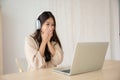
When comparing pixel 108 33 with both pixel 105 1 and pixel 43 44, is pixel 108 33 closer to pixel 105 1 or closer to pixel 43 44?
pixel 105 1

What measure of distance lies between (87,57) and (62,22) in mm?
2315

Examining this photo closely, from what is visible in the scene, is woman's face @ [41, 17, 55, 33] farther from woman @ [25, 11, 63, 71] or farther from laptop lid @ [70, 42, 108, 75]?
laptop lid @ [70, 42, 108, 75]

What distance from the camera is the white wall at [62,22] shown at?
3127 mm

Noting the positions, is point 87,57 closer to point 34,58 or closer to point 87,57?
point 87,57

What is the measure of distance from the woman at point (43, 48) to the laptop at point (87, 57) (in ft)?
1.33

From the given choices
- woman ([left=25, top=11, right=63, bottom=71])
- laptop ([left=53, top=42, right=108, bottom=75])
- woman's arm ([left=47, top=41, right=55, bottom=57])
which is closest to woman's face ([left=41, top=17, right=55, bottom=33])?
woman ([left=25, top=11, right=63, bottom=71])

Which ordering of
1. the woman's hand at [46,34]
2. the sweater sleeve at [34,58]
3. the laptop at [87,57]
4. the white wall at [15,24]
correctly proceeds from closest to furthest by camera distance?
the laptop at [87,57] → the sweater sleeve at [34,58] → the woman's hand at [46,34] → the white wall at [15,24]

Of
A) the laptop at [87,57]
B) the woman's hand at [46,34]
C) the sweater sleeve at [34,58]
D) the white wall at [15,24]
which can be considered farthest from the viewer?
the white wall at [15,24]

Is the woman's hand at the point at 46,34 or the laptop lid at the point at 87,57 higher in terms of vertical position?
the woman's hand at the point at 46,34

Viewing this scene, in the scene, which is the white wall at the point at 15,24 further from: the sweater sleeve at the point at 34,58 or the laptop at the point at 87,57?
the laptop at the point at 87,57

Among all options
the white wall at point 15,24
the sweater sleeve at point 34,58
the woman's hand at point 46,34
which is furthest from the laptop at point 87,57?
the white wall at point 15,24

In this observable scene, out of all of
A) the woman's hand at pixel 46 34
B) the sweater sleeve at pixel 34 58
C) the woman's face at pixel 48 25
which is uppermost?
the woman's face at pixel 48 25

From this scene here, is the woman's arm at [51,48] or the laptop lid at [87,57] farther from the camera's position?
the woman's arm at [51,48]

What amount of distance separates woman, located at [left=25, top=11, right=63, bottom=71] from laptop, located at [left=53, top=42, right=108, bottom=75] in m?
0.40
